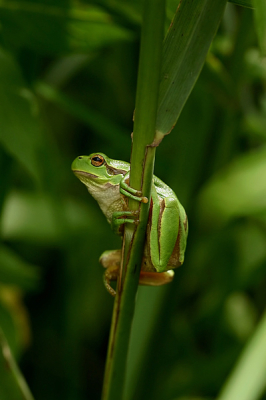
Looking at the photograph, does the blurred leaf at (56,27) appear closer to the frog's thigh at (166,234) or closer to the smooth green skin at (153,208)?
the smooth green skin at (153,208)

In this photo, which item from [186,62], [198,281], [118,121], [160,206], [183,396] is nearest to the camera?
[186,62]

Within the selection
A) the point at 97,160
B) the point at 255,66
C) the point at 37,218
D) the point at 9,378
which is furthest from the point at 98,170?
the point at 37,218

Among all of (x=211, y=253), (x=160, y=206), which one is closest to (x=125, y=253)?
(x=160, y=206)

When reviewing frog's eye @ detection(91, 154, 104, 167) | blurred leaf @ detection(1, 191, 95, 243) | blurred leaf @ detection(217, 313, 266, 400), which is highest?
frog's eye @ detection(91, 154, 104, 167)

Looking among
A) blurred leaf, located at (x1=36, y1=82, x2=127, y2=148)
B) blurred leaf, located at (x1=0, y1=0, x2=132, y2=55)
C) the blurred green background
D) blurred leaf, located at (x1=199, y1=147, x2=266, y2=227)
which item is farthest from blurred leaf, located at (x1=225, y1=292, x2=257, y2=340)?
blurred leaf, located at (x1=0, y1=0, x2=132, y2=55)

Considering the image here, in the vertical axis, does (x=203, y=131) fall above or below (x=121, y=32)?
below

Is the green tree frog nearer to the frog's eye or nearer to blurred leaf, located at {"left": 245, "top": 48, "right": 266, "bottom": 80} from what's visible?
the frog's eye

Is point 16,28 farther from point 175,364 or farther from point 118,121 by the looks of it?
point 175,364

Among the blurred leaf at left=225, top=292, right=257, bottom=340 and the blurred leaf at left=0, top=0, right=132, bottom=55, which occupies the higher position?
the blurred leaf at left=0, top=0, right=132, bottom=55
